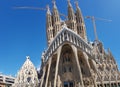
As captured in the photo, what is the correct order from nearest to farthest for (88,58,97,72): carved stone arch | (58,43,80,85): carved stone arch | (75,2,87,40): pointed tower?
(58,43,80,85): carved stone arch
(88,58,97,72): carved stone arch
(75,2,87,40): pointed tower

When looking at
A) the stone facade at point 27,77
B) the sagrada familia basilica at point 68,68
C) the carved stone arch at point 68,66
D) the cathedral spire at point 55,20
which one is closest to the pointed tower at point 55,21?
the cathedral spire at point 55,20

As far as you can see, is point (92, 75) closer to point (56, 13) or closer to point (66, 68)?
point (66, 68)

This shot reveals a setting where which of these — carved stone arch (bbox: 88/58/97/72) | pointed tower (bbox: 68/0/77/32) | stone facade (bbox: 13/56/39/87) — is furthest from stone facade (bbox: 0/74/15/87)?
carved stone arch (bbox: 88/58/97/72)

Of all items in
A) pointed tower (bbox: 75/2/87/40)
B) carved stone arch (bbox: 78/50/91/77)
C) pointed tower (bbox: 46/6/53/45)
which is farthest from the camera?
pointed tower (bbox: 75/2/87/40)

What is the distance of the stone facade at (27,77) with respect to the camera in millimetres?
49778

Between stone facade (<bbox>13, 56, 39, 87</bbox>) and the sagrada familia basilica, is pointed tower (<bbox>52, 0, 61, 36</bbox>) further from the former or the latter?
stone facade (<bbox>13, 56, 39, 87</bbox>)

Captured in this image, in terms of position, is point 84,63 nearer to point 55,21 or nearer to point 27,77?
point 27,77

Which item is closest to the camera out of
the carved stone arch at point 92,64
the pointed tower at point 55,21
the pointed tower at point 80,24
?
the carved stone arch at point 92,64

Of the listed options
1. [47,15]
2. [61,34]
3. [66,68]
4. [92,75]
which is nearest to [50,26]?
[47,15]

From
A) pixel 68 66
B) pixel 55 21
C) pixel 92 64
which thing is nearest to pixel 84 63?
pixel 92 64

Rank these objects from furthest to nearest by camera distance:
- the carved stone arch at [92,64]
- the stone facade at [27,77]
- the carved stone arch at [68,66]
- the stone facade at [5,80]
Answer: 1. the stone facade at [5,80]
2. the stone facade at [27,77]
3. the carved stone arch at [92,64]
4. the carved stone arch at [68,66]

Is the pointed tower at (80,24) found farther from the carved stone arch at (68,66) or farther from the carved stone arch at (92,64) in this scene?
the carved stone arch at (68,66)

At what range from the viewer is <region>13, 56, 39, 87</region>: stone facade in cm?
4978

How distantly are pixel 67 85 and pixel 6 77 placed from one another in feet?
90.3
